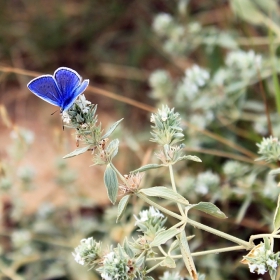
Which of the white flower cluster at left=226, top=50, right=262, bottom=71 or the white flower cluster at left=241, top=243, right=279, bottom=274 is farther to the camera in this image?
the white flower cluster at left=226, top=50, right=262, bottom=71

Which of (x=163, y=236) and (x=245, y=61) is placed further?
(x=245, y=61)

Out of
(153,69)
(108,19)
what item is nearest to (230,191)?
(153,69)

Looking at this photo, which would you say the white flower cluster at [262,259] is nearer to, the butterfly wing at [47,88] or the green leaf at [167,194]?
the green leaf at [167,194]

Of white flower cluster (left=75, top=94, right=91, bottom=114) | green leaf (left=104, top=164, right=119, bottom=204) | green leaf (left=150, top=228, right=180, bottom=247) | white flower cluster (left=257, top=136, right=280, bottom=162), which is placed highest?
white flower cluster (left=257, top=136, right=280, bottom=162)

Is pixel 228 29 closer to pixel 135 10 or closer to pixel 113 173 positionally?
pixel 135 10

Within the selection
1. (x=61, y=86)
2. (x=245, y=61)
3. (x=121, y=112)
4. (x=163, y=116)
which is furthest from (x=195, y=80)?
(x=61, y=86)

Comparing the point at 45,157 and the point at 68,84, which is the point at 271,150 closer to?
the point at 68,84

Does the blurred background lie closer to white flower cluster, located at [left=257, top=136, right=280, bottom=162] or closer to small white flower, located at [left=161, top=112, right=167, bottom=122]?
white flower cluster, located at [left=257, top=136, right=280, bottom=162]

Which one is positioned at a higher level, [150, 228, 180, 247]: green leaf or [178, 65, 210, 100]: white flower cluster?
[178, 65, 210, 100]: white flower cluster

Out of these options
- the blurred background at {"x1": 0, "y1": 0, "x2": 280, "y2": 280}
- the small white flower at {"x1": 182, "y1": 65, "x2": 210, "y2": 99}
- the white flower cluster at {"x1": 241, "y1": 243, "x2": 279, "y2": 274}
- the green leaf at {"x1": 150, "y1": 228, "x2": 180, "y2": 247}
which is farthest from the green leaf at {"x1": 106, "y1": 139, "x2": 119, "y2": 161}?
the small white flower at {"x1": 182, "y1": 65, "x2": 210, "y2": 99}
